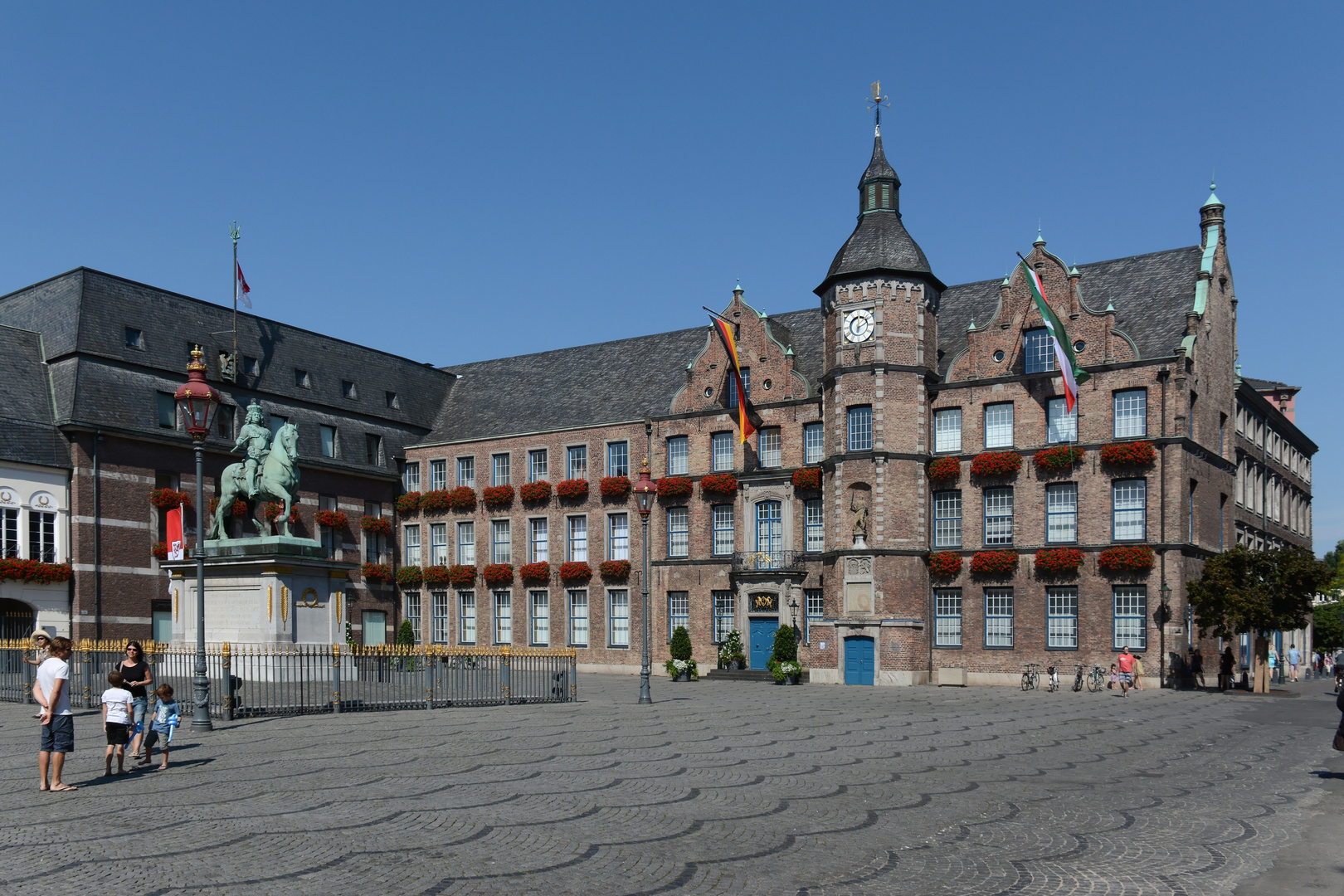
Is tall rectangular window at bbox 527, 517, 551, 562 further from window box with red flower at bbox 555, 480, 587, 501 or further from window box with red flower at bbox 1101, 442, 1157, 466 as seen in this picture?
window box with red flower at bbox 1101, 442, 1157, 466

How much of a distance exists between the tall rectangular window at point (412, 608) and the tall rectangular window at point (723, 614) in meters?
16.6

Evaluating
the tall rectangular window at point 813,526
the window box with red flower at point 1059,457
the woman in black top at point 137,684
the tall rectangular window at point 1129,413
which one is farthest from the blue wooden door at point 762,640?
the woman in black top at point 137,684

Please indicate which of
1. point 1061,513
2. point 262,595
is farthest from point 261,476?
point 1061,513

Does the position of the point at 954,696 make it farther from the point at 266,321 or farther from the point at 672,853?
the point at 266,321

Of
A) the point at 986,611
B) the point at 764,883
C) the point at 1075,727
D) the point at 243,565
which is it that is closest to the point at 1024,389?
the point at 986,611

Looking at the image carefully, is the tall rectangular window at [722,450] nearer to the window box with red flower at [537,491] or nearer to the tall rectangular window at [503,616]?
the window box with red flower at [537,491]

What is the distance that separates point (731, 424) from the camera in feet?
161

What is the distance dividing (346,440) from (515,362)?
1048 centimetres

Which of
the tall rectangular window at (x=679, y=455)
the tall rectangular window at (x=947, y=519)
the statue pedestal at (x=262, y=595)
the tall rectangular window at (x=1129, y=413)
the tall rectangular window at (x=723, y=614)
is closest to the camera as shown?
the statue pedestal at (x=262, y=595)

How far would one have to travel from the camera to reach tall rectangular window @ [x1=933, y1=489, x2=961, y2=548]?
4431 cm

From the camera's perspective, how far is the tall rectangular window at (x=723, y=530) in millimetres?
49031

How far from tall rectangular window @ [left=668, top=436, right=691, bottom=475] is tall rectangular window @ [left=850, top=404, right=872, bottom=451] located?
9.01m

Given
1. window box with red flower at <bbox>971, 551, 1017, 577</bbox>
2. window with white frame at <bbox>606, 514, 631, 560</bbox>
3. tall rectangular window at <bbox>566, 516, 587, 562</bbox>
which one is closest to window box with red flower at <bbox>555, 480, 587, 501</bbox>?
tall rectangular window at <bbox>566, 516, 587, 562</bbox>

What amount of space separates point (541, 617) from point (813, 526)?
48.6 ft
